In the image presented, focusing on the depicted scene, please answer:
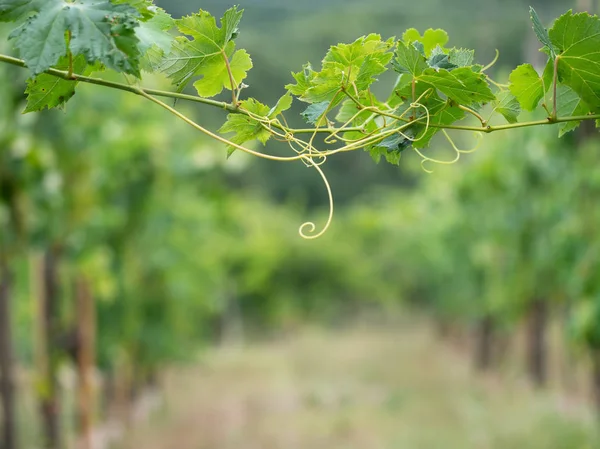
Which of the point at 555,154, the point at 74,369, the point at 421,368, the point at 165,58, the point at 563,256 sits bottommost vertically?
the point at 421,368

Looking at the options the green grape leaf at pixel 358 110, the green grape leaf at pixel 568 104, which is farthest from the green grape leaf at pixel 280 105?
the green grape leaf at pixel 568 104

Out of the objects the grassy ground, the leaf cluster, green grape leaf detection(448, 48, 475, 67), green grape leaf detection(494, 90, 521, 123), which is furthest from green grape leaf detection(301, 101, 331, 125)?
the grassy ground

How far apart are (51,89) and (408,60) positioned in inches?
26.5

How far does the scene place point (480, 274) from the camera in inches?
632

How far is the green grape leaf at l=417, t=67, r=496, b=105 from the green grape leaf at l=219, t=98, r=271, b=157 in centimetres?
32

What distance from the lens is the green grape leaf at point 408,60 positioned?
1.46 m

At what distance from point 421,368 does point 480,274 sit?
18.2 feet

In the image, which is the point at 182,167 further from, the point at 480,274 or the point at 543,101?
the point at 480,274

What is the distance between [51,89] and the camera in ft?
4.87

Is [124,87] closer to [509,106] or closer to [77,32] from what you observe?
[77,32]

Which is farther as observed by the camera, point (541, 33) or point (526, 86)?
point (526, 86)

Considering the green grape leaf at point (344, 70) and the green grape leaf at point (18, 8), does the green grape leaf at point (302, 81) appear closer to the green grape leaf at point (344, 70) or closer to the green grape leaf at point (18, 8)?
the green grape leaf at point (344, 70)

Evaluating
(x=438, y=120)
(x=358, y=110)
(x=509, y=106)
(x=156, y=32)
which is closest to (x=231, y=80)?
(x=156, y=32)

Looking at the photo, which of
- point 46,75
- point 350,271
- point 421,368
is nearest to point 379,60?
point 46,75
